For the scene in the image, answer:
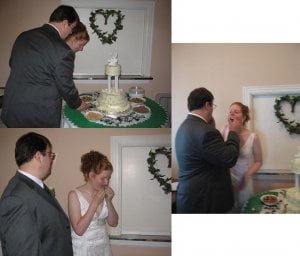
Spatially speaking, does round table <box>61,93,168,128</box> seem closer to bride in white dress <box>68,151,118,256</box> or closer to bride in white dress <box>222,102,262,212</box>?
bride in white dress <box>68,151,118,256</box>

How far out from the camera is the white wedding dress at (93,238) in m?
1.72

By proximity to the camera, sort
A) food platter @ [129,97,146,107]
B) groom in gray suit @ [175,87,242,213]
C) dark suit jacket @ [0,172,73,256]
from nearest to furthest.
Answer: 1. dark suit jacket @ [0,172,73,256]
2. food platter @ [129,97,146,107]
3. groom in gray suit @ [175,87,242,213]

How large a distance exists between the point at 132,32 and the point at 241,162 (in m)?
0.70

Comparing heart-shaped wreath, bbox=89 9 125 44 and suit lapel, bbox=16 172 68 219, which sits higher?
heart-shaped wreath, bbox=89 9 125 44

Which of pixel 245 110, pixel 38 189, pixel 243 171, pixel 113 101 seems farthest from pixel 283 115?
pixel 38 189

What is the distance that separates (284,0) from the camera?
1.88 meters

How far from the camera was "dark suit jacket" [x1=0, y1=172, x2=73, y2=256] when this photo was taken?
1.49 metres

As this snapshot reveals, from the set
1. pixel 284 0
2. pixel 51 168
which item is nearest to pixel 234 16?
pixel 284 0

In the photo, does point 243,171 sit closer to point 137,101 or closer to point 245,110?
point 245,110

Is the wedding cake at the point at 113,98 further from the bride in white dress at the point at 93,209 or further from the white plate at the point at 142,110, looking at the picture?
the bride in white dress at the point at 93,209

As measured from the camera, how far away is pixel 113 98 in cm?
170

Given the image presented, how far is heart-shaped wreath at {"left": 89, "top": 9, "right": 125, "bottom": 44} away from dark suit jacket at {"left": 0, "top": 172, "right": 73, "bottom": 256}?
24.1 inches

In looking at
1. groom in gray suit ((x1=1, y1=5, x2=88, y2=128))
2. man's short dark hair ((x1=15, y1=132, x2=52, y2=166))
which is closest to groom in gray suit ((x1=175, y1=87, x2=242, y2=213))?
groom in gray suit ((x1=1, y1=5, x2=88, y2=128))

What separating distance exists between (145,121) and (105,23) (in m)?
0.42
